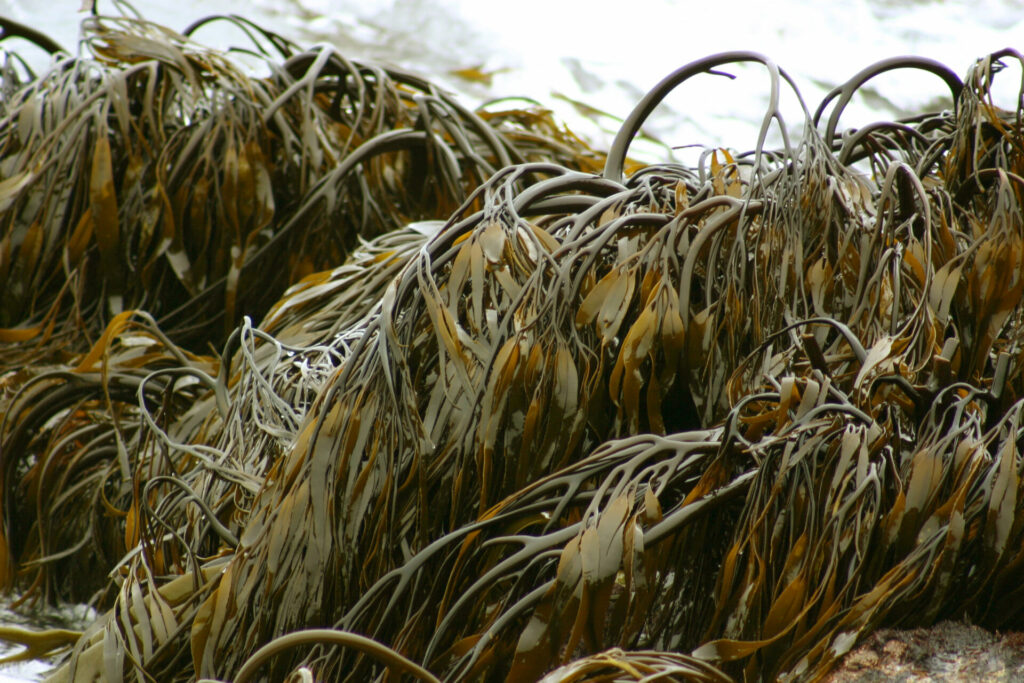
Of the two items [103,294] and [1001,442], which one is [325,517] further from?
[103,294]

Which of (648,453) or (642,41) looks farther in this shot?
(642,41)

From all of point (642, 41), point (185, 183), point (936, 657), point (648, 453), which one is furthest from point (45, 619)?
point (642, 41)

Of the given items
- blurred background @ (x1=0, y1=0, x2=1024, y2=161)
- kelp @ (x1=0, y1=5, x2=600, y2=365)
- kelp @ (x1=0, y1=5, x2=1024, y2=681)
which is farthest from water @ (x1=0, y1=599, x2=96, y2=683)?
blurred background @ (x1=0, y1=0, x2=1024, y2=161)

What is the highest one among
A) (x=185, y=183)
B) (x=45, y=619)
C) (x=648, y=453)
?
(x=648, y=453)

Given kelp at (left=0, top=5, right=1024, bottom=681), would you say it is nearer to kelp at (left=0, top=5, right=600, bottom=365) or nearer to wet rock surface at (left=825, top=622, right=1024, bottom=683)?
wet rock surface at (left=825, top=622, right=1024, bottom=683)

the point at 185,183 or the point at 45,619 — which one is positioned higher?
the point at 185,183

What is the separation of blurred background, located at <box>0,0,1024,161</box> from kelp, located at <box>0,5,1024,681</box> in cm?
300

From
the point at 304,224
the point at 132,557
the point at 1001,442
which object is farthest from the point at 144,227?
the point at 1001,442

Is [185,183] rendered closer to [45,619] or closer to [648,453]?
[45,619]

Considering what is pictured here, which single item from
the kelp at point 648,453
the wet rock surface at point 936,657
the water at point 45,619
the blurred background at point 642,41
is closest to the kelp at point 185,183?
the water at point 45,619

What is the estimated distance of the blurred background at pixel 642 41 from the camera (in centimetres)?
454

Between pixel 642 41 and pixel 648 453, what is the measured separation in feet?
14.6

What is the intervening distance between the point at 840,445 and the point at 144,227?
166 centimetres

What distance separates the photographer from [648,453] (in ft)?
3.36
